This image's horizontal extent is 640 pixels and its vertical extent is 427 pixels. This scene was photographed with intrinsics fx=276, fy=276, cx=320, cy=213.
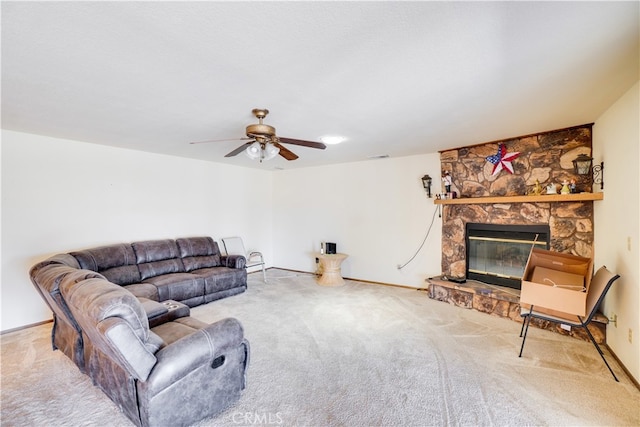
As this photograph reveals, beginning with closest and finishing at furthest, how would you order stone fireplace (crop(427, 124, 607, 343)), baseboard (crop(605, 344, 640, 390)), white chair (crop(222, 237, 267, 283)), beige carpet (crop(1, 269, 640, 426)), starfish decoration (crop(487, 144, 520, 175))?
beige carpet (crop(1, 269, 640, 426))
baseboard (crop(605, 344, 640, 390))
stone fireplace (crop(427, 124, 607, 343))
starfish decoration (crop(487, 144, 520, 175))
white chair (crop(222, 237, 267, 283))

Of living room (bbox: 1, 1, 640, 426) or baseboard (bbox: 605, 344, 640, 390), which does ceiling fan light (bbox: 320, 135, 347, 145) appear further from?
baseboard (bbox: 605, 344, 640, 390)

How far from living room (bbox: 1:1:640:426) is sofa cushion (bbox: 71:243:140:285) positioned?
38 centimetres

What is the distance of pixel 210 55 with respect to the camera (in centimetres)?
170

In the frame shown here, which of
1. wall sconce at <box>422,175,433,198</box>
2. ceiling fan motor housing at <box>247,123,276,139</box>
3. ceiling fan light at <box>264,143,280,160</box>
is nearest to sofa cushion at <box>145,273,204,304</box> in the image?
ceiling fan light at <box>264,143,280,160</box>

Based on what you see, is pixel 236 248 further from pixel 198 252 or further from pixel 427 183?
pixel 427 183

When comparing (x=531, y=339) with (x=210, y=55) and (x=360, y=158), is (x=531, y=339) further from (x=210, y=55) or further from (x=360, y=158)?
(x=210, y=55)

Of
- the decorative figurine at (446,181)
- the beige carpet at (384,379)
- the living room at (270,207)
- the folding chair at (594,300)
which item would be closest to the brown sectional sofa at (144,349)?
the beige carpet at (384,379)

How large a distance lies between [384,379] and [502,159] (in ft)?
11.0

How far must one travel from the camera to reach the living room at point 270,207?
98.4 inches

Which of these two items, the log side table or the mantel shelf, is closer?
the mantel shelf

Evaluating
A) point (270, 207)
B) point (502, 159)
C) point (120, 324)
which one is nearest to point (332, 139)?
point (502, 159)

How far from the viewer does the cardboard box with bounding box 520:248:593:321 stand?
8.00 ft

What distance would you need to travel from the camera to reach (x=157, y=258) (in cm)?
428

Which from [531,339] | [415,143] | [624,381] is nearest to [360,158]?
[415,143]
